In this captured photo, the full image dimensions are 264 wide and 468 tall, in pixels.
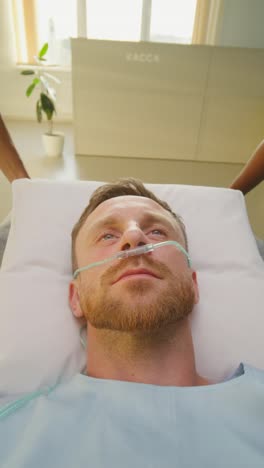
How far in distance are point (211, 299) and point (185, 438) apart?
1.74 ft

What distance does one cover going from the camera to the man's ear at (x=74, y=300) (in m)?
1.07

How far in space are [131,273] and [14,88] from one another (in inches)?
198

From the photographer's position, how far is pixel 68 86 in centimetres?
521

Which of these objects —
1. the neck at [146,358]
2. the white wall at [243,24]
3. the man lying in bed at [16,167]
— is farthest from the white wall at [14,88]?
the neck at [146,358]

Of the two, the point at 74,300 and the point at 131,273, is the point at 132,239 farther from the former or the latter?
the point at 74,300

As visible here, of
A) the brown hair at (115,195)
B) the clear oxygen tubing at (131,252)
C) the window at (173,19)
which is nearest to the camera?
the clear oxygen tubing at (131,252)

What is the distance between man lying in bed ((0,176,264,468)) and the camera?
2.30ft

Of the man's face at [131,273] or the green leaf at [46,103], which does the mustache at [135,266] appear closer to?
the man's face at [131,273]

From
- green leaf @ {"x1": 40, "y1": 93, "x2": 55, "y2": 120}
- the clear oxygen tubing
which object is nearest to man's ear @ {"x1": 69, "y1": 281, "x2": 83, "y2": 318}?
the clear oxygen tubing

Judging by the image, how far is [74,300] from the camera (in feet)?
3.57

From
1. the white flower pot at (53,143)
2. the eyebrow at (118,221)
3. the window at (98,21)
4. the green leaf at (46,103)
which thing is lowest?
the white flower pot at (53,143)

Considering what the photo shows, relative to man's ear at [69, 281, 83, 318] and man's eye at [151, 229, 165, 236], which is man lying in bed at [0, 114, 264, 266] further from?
man's eye at [151, 229, 165, 236]

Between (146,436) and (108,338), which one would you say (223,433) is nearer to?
(146,436)

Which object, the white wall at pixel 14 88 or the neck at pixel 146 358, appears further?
the white wall at pixel 14 88
